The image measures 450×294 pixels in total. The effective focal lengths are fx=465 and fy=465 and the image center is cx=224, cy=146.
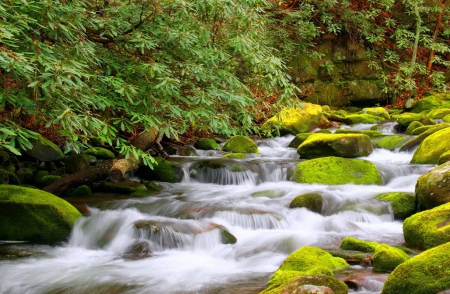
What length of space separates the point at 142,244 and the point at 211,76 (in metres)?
2.32

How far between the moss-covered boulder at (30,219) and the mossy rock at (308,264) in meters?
3.27

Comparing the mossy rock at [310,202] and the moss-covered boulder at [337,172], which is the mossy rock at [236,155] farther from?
the mossy rock at [310,202]

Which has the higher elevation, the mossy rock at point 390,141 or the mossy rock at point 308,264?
the mossy rock at point 390,141

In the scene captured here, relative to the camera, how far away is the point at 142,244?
235 inches

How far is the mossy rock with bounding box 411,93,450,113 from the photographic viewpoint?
17.0 metres

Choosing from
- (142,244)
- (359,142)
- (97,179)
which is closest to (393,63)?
(359,142)

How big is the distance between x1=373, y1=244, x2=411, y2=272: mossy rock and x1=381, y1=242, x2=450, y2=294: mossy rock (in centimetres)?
86

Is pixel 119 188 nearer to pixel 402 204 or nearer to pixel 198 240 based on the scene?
pixel 198 240

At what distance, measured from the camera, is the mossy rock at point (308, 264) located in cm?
435

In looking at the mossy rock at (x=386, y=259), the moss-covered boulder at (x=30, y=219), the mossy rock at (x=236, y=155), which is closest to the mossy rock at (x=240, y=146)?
the mossy rock at (x=236, y=155)

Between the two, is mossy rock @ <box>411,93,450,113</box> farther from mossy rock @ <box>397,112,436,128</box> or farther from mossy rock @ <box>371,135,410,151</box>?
mossy rock @ <box>371,135,410,151</box>

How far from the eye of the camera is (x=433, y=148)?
9820 mm

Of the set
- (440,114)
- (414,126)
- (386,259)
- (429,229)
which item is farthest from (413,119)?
(386,259)

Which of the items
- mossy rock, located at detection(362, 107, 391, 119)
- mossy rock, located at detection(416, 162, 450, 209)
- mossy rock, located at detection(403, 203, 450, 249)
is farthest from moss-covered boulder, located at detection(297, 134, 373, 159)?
mossy rock, located at detection(362, 107, 391, 119)
